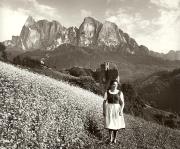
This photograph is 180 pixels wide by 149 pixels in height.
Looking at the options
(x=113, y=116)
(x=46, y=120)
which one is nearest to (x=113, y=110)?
(x=113, y=116)

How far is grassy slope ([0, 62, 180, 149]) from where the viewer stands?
8.72m

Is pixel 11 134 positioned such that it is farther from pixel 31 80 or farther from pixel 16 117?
pixel 31 80

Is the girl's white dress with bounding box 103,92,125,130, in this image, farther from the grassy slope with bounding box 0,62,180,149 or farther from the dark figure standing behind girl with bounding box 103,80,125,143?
the grassy slope with bounding box 0,62,180,149

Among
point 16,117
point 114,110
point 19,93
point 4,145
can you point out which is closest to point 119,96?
point 114,110

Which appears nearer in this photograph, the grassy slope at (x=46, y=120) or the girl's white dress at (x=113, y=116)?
the grassy slope at (x=46, y=120)

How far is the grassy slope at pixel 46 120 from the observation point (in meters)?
8.72

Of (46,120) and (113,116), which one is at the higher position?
(46,120)

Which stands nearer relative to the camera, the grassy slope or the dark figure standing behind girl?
the grassy slope

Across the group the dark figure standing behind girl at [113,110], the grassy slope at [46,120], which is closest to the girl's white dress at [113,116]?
the dark figure standing behind girl at [113,110]

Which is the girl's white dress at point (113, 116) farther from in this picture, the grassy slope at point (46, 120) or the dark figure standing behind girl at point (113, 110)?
the grassy slope at point (46, 120)

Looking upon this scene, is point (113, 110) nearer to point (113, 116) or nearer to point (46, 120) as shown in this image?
point (113, 116)

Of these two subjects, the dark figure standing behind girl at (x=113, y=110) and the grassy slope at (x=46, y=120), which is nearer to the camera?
the grassy slope at (x=46, y=120)

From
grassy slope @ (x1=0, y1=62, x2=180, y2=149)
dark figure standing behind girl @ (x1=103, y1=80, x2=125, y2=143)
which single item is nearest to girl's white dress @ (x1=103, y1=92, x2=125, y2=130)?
dark figure standing behind girl @ (x1=103, y1=80, x2=125, y2=143)

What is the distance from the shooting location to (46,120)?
400 inches
